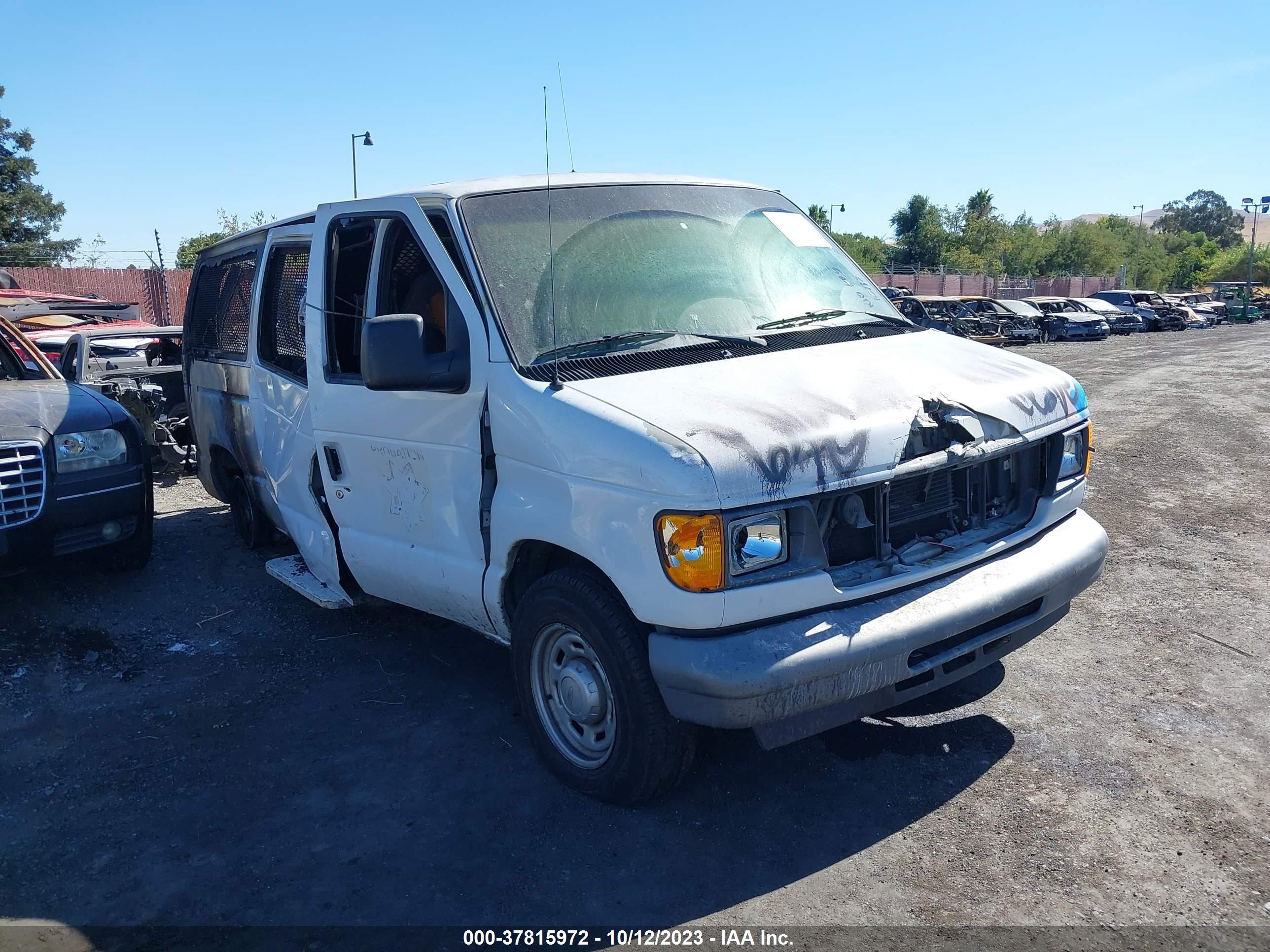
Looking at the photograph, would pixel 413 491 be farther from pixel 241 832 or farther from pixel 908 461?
pixel 908 461

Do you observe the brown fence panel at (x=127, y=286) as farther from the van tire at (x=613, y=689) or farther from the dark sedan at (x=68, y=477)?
the van tire at (x=613, y=689)

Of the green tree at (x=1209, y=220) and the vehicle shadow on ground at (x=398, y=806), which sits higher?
the green tree at (x=1209, y=220)

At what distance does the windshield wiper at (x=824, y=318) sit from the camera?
4012 mm

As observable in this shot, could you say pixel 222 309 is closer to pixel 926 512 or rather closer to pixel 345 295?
pixel 345 295

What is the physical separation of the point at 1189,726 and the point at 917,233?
90586 mm

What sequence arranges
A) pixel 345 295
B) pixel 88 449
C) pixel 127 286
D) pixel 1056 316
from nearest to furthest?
pixel 345 295, pixel 88 449, pixel 127 286, pixel 1056 316

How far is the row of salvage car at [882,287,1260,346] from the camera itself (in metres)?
32.4

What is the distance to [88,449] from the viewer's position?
5.91m

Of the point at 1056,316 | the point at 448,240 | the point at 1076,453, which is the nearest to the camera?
the point at 448,240

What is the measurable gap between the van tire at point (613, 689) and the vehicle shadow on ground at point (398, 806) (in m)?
0.14

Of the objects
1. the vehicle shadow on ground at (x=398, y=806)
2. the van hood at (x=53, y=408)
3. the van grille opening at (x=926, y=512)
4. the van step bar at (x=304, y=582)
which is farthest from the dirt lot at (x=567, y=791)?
the van hood at (x=53, y=408)

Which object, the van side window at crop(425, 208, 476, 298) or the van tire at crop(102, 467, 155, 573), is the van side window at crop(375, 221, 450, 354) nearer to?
the van side window at crop(425, 208, 476, 298)

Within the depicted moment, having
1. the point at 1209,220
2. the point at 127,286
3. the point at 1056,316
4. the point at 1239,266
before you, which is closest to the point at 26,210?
the point at 127,286

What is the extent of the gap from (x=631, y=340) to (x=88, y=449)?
156 inches
